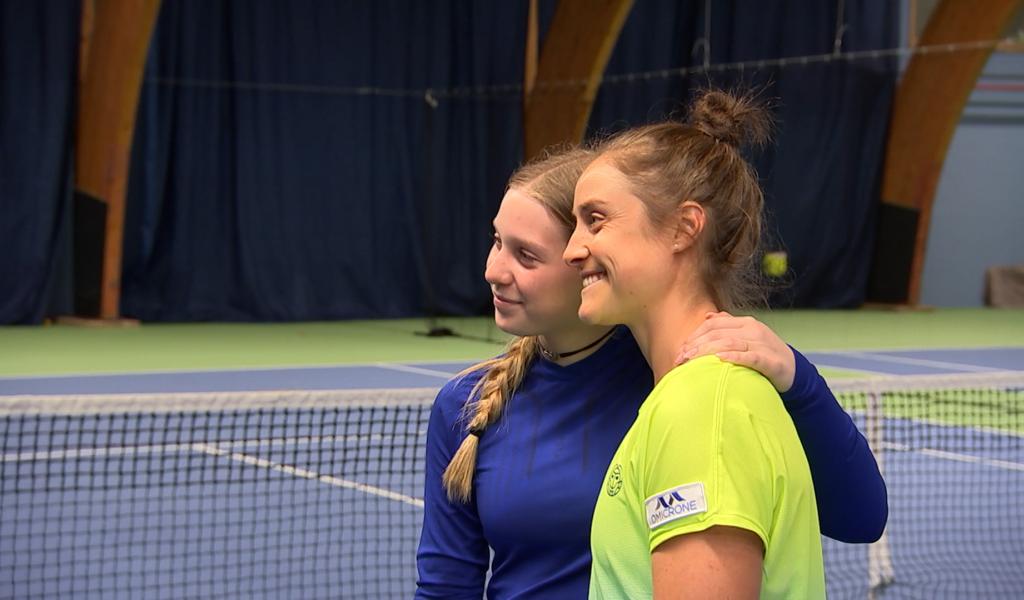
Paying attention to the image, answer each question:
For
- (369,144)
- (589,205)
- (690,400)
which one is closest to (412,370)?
(369,144)

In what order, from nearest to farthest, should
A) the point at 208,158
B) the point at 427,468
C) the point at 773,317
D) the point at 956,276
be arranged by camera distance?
1. the point at 427,468
2. the point at 208,158
3. the point at 773,317
4. the point at 956,276

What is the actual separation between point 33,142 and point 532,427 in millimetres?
12519

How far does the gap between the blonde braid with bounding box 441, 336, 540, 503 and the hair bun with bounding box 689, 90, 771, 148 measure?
1.46 ft

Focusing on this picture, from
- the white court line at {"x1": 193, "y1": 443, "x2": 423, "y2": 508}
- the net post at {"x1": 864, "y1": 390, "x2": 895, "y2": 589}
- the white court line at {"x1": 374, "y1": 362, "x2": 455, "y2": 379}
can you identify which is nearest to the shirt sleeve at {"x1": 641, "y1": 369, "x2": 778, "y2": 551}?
the net post at {"x1": 864, "y1": 390, "x2": 895, "y2": 589}

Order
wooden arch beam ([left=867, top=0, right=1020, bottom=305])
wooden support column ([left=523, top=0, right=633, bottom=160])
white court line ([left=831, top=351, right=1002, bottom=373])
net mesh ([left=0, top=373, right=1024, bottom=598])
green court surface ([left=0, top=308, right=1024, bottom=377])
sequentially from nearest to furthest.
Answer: net mesh ([left=0, top=373, right=1024, bottom=598])
white court line ([left=831, top=351, right=1002, bottom=373])
green court surface ([left=0, top=308, right=1024, bottom=377])
wooden support column ([left=523, top=0, right=633, bottom=160])
wooden arch beam ([left=867, top=0, right=1020, bottom=305])

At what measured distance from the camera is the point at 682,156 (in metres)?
1.40

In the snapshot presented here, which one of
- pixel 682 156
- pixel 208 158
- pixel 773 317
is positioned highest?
pixel 682 156

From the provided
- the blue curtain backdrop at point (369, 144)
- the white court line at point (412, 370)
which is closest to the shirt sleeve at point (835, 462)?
the white court line at point (412, 370)

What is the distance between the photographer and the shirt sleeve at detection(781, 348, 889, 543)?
1415 millimetres

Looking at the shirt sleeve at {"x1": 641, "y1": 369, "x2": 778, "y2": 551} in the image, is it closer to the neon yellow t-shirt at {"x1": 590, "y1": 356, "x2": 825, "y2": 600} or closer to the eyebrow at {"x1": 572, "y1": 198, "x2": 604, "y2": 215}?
the neon yellow t-shirt at {"x1": 590, "y1": 356, "x2": 825, "y2": 600}

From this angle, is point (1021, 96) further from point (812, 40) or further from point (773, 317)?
point (773, 317)

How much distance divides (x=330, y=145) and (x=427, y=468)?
1324cm

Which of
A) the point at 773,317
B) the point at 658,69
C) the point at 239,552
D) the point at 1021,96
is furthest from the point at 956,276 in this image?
the point at 239,552

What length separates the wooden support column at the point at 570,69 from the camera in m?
14.0
